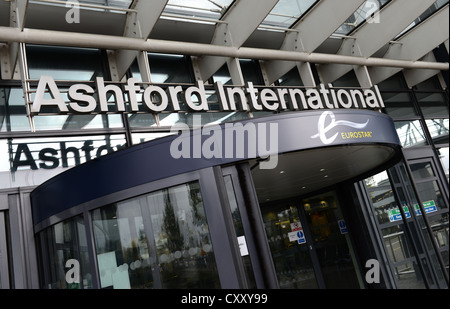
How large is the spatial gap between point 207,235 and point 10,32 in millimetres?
4227

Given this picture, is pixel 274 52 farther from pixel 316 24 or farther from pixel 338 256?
pixel 338 256

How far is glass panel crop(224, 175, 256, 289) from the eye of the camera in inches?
188

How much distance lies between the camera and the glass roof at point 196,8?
25.1ft

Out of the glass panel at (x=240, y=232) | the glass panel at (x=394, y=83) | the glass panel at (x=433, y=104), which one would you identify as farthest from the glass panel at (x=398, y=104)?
the glass panel at (x=240, y=232)

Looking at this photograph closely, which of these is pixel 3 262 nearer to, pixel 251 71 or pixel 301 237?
pixel 301 237

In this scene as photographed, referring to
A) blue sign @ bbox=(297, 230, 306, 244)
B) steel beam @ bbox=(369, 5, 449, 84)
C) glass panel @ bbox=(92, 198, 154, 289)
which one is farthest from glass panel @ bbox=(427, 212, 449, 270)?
glass panel @ bbox=(92, 198, 154, 289)

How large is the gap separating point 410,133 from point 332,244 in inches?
153

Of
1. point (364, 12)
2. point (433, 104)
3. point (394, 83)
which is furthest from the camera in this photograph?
point (433, 104)

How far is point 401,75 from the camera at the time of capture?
1152 cm

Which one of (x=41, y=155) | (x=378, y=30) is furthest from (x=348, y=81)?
(x=41, y=155)

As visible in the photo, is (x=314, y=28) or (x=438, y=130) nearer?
(x=314, y=28)

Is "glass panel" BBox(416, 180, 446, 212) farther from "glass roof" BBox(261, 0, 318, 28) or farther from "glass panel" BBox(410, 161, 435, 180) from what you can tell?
"glass roof" BBox(261, 0, 318, 28)

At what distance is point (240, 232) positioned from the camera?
4.94m

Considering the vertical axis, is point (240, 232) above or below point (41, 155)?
below
